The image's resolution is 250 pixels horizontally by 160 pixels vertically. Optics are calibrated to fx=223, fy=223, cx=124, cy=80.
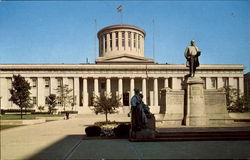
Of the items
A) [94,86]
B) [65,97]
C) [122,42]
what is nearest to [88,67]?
[94,86]

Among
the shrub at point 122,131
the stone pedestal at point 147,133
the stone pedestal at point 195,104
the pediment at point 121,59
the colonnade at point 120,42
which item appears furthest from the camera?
the colonnade at point 120,42

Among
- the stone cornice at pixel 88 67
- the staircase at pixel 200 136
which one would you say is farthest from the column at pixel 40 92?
the staircase at pixel 200 136

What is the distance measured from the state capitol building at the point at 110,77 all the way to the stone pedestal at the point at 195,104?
1667 inches

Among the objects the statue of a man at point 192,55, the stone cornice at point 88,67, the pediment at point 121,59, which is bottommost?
the statue of a man at point 192,55

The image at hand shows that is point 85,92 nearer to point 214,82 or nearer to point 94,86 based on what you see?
point 94,86

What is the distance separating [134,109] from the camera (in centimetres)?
1141

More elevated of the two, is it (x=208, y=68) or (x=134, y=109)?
(x=208, y=68)

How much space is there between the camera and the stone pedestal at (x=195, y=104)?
16.2 metres

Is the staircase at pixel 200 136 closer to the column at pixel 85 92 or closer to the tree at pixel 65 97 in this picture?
the tree at pixel 65 97

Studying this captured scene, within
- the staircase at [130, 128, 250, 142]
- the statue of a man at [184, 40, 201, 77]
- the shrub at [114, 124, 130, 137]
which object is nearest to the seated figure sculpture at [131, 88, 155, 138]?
the staircase at [130, 128, 250, 142]

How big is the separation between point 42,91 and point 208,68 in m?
47.7

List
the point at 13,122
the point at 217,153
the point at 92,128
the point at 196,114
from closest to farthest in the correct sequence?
the point at 217,153 → the point at 92,128 → the point at 196,114 → the point at 13,122

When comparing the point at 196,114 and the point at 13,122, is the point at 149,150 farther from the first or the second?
the point at 13,122

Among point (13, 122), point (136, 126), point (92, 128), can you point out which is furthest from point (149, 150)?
point (13, 122)
